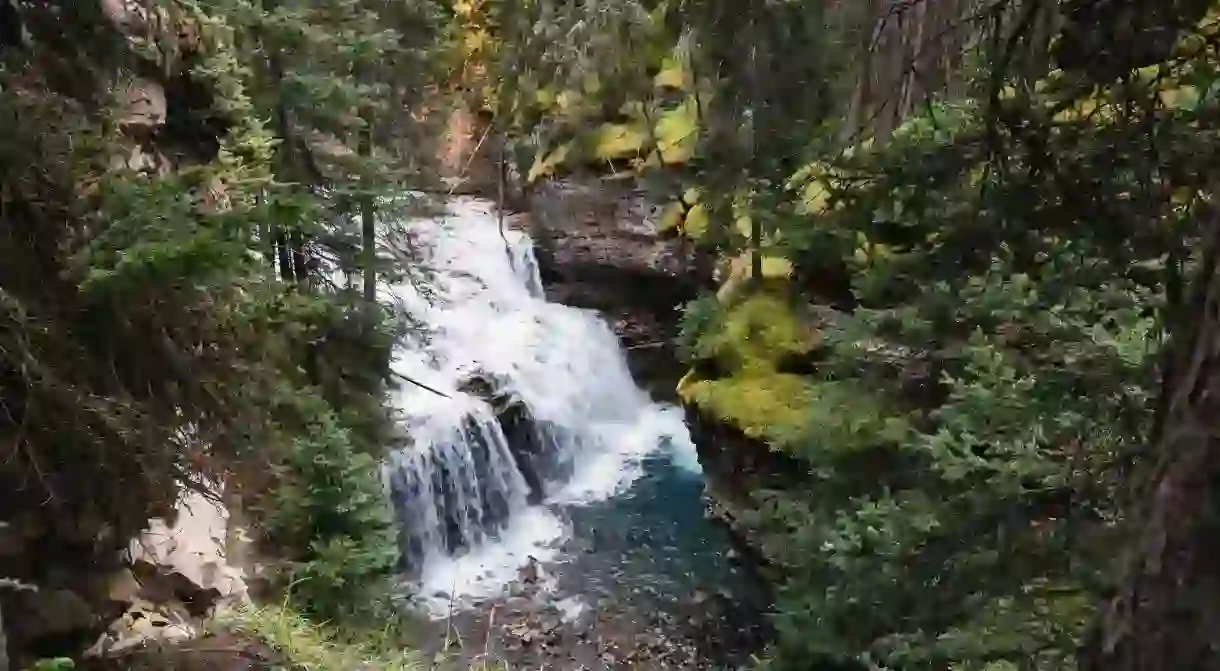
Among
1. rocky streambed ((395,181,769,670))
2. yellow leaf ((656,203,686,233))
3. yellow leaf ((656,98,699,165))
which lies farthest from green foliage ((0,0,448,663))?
yellow leaf ((656,203,686,233))

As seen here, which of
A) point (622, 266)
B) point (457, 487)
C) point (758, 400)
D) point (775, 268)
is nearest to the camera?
point (758, 400)

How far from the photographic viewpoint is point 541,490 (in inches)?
579

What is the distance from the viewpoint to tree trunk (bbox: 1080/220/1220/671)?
1.85 meters

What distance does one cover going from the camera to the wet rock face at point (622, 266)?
18.2 meters

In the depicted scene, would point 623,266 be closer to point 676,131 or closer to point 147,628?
point 676,131

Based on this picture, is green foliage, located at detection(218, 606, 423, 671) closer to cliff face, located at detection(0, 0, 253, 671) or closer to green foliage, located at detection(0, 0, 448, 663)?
cliff face, located at detection(0, 0, 253, 671)

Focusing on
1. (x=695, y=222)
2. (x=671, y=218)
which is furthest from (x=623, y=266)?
(x=695, y=222)

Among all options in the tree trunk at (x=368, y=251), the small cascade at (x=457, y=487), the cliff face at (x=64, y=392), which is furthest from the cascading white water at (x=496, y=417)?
the cliff face at (x=64, y=392)

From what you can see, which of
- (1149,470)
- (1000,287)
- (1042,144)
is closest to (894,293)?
(1000,287)

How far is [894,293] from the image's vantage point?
26.5 ft

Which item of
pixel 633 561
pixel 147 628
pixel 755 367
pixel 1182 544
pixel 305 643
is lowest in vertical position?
pixel 633 561

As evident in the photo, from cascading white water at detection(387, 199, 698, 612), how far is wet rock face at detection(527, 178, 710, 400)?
1.18ft

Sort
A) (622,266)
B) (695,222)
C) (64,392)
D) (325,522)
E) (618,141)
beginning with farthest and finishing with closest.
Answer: (618,141)
(622,266)
(695,222)
(325,522)
(64,392)

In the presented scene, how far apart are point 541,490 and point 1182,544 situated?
13.2 meters
